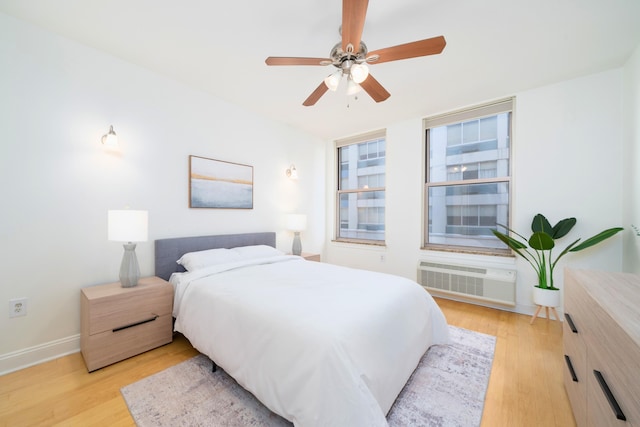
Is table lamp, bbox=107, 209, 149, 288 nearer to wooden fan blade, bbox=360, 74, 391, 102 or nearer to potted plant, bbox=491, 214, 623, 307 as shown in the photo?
wooden fan blade, bbox=360, 74, 391, 102

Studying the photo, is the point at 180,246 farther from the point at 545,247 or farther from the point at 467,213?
the point at 545,247

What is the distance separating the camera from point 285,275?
221 cm

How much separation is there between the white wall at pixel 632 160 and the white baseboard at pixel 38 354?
4908mm

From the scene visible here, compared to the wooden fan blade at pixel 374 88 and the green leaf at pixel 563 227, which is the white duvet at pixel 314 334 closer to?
the wooden fan blade at pixel 374 88

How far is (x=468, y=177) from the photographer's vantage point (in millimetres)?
3352

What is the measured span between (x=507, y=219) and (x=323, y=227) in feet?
9.32

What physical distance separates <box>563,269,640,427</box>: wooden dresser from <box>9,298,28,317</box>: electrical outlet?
340cm

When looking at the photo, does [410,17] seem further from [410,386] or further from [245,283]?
[410,386]

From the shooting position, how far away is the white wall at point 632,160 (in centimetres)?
212

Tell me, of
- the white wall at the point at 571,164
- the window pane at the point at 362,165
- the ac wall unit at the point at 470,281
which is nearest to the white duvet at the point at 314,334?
the ac wall unit at the point at 470,281

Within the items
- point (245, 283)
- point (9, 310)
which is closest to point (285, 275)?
point (245, 283)

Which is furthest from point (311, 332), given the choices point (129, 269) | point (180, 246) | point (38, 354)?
point (38, 354)

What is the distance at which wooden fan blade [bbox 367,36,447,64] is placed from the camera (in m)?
1.46

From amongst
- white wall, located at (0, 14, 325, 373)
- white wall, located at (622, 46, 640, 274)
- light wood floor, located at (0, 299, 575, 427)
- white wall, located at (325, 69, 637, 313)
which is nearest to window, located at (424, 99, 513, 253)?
white wall, located at (325, 69, 637, 313)
